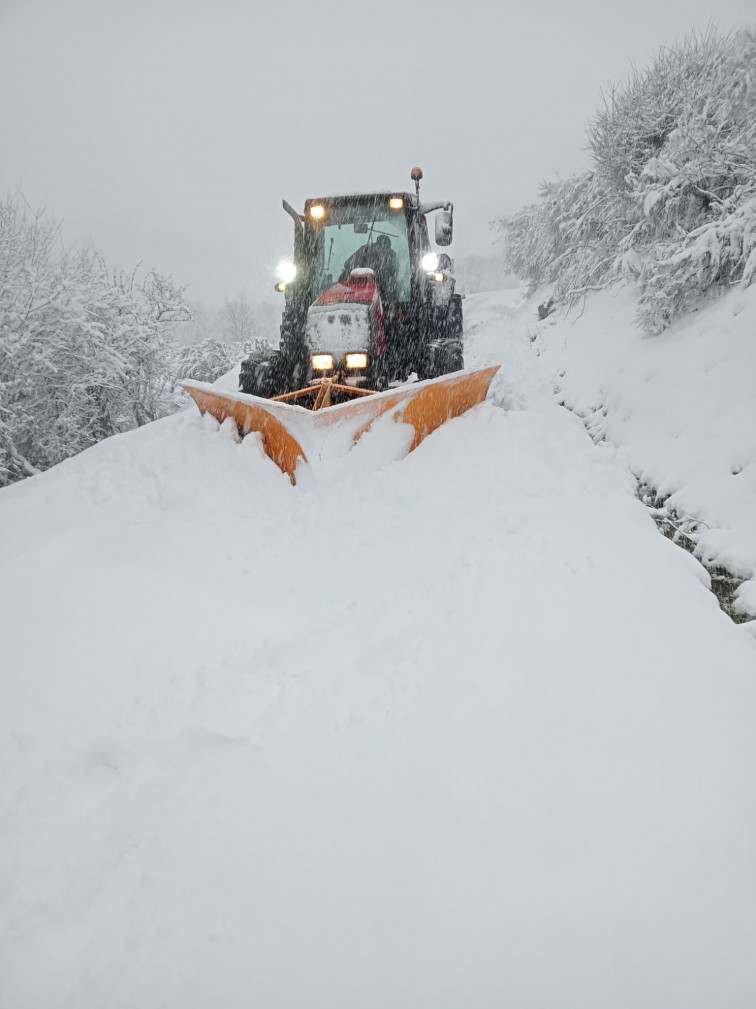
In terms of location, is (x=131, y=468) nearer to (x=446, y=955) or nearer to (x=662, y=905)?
(x=446, y=955)

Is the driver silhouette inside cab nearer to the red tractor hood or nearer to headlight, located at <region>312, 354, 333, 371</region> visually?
the red tractor hood

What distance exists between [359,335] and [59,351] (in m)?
6.22

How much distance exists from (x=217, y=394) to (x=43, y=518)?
1.66 meters

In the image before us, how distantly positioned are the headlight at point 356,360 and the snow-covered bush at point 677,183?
3.38 metres

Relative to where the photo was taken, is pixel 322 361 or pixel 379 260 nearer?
pixel 322 361

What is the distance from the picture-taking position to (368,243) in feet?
19.3

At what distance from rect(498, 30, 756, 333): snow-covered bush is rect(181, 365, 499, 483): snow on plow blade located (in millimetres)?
2779

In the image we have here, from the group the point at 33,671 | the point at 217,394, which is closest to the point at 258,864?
the point at 33,671

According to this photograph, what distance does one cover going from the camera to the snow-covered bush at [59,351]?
25.0ft

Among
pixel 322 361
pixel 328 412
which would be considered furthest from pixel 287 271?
pixel 328 412

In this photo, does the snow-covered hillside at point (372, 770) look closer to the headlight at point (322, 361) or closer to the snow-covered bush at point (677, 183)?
the headlight at point (322, 361)

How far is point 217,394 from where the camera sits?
435 cm

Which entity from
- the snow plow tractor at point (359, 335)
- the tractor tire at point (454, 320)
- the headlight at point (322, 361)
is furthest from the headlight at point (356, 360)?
the tractor tire at point (454, 320)

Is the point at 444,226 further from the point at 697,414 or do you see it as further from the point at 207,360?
the point at 207,360
